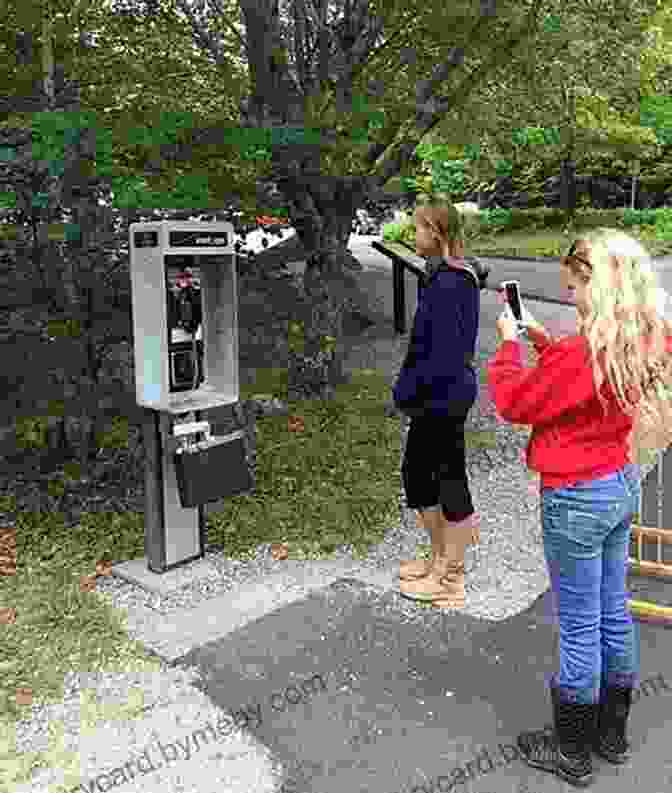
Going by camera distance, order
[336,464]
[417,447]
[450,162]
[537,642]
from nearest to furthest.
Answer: [537,642], [417,447], [336,464], [450,162]

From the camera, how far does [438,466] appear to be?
12.8 feet

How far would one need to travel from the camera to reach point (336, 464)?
612 cm

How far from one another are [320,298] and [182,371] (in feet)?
11.2

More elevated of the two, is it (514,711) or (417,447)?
(417,447)

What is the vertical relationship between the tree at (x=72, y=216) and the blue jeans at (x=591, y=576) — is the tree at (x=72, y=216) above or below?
above

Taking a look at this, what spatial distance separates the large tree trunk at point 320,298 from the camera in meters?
7.27

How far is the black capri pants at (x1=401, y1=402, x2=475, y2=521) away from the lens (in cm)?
388

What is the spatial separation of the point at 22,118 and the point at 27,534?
7.27 feet

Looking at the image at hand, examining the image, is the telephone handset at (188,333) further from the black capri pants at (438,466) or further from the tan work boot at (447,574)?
the tan work boot at (447,574)

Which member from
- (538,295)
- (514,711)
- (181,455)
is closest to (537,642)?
(514,711)

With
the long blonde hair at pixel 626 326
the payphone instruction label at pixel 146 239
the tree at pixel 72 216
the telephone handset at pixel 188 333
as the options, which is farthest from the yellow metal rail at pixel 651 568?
the tree at pixel 72 216

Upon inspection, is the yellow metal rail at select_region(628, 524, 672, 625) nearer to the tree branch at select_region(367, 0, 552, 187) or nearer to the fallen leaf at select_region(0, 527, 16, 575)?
the fallen leaf at select_region(0, 527, 16, 575)

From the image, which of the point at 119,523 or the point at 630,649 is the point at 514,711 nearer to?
the point at 630,649

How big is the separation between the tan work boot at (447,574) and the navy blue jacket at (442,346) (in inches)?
23.5
